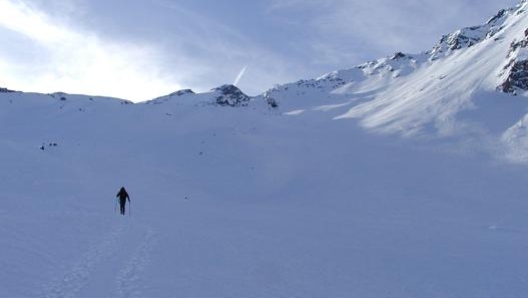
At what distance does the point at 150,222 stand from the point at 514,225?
19.8 metres

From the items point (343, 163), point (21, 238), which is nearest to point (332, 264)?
point (21, 238)

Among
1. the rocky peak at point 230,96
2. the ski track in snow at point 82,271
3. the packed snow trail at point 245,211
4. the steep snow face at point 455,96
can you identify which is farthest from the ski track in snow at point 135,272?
the rocky peak at point 230,96

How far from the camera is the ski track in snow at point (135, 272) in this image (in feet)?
37.5

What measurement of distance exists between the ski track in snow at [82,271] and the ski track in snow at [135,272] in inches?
28.3

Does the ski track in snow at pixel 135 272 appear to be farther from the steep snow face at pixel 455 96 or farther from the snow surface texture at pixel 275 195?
the steep snow face at pixel 455 96

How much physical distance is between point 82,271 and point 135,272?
4.31ft

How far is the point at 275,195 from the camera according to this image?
3956 centimetres

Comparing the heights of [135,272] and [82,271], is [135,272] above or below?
below

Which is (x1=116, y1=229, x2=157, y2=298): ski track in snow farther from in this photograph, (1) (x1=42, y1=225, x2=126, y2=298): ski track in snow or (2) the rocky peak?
(2) the rocky peak

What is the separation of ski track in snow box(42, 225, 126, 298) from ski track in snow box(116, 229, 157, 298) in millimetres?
720

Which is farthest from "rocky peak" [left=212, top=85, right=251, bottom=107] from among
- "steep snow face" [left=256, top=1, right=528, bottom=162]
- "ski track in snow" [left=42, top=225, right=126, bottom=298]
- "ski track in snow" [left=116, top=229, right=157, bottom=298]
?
"ski track in snow" [left=42, top=225, right=126, bottom=298]

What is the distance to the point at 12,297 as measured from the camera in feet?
32.7

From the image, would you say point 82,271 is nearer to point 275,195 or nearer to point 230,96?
point 275,195

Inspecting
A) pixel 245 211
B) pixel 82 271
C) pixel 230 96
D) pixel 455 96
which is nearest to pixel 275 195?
pixel 245 211
